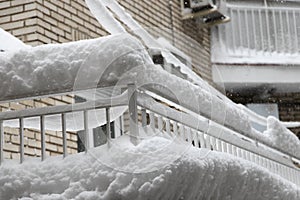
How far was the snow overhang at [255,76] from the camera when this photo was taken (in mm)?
10547

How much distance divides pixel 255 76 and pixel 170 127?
655 centimetres

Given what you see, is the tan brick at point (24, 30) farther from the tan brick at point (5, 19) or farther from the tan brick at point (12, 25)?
the tan brick at point (5, 19)

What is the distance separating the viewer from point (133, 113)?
Result: 123 inches

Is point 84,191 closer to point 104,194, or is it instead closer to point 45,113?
point 104,194

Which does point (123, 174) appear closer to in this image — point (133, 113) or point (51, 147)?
point (133, 113)

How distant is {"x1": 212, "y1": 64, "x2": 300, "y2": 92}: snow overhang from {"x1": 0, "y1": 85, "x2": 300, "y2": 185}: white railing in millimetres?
4404

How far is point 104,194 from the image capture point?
9.82 ft

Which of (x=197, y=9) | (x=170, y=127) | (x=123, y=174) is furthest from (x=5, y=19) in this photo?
(x=197, y=9)

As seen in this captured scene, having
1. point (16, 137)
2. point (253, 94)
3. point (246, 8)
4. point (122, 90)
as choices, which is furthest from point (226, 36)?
point (122, 90)

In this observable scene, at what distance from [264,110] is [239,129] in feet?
23.5

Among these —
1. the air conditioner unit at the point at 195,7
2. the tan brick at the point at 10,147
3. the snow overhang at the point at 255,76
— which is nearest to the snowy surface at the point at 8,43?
the tan brick at the point at 10,147

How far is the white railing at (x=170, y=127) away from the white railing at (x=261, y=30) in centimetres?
481

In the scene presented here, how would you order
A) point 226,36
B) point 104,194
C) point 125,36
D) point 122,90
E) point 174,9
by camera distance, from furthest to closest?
point 226,36, point 174,9, point 122,90, point 125,36, point 104,194

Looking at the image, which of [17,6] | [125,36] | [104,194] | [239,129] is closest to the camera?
[104,194]
